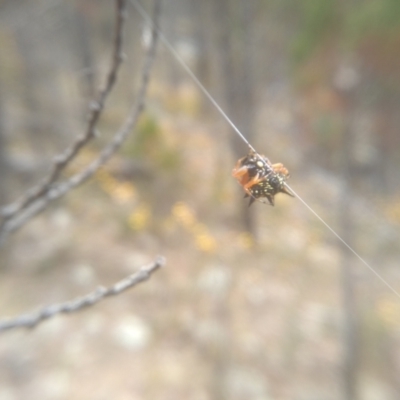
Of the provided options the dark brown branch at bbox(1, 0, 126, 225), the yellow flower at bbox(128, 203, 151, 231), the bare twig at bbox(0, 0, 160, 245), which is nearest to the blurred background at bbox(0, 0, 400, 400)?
the yellow flower at bbox(128, 203, 151, 231)

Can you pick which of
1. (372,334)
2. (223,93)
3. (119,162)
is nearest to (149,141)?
(119,162)

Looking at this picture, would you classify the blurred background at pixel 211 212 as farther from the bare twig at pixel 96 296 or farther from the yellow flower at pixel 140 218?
the bare twig at pixel 96 296

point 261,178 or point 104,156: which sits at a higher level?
point 104,156

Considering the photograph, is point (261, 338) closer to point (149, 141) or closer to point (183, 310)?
point (183, 310)

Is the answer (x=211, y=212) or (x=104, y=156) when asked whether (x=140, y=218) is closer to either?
(x=211, y=212)

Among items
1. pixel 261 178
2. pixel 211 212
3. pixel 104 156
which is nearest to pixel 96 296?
pixel 104 156

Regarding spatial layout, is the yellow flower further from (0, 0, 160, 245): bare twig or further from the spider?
the spider
